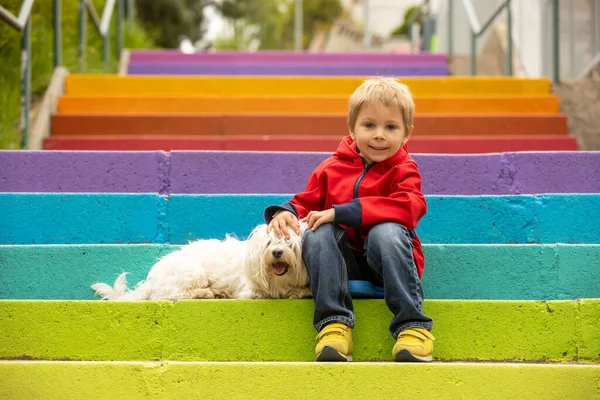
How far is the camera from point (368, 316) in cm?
327

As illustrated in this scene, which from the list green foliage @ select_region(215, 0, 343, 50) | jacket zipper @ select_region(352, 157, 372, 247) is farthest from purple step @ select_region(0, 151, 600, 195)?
green foliage @ select_region(215, 0, 343, 50)

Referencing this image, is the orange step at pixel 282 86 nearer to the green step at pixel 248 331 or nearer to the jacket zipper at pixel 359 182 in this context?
the jacket zipper at pixel 359 182

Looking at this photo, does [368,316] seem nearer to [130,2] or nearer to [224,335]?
[224,335]

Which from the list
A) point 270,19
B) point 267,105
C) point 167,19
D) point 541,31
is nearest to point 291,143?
point 267,105

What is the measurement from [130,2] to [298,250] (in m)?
9.08

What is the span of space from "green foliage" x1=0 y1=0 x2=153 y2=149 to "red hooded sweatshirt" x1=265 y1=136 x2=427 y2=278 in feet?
9.85

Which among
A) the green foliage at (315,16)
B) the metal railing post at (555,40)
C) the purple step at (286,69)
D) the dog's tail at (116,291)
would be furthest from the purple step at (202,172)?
the green foliage at (315,16)

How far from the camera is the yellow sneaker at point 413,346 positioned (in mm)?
2982

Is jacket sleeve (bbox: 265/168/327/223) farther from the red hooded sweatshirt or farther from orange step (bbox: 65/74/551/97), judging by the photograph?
orange step (bbox: 65/74/551/97)

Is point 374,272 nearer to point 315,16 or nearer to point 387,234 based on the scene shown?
point 387,234

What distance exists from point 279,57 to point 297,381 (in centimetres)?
685

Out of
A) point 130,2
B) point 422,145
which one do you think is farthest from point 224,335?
point 130,2

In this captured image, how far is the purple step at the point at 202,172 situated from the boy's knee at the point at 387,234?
4.36 feet

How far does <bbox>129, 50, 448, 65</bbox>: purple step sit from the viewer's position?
9180mm
